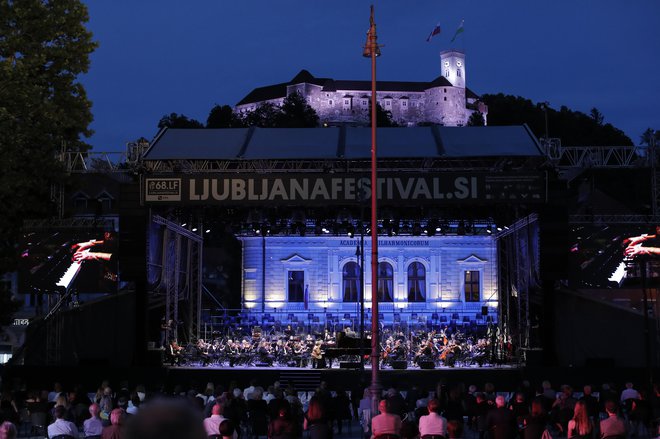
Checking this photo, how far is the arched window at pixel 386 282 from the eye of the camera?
42.0m

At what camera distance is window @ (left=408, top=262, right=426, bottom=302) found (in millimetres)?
42094

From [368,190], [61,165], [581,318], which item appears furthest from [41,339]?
[581,318]

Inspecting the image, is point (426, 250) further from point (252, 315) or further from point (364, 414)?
point (364, 414)

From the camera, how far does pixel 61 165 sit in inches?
1143

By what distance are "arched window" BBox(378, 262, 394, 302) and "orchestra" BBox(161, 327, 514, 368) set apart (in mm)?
8740

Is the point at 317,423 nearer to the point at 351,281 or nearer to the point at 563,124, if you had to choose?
the point at 351,281

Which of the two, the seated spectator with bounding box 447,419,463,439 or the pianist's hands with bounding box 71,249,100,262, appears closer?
the seated spectator with bounding box 447,419,463,439

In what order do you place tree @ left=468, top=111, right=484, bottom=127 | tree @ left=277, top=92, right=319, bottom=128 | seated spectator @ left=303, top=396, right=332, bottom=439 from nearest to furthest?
seated spectator @ left=303, top=396, right=332, bottom=439 → tree @ left=277, top=92, right=319, bottom=128 → tree @ left=468, top=111, right=484, bottom=127

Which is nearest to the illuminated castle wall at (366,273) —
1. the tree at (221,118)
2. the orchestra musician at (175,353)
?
the orchestra musician at (175,353)

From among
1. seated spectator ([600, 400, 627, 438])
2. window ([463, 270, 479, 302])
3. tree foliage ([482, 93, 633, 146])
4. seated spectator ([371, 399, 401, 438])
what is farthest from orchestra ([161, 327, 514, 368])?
tree foliage ([482, 93, 633, 146])

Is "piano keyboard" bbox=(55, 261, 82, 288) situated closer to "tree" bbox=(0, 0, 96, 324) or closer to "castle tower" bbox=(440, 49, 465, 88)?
"tree" bbox=(0, 0, 96, 324)

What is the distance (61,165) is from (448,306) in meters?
19.9

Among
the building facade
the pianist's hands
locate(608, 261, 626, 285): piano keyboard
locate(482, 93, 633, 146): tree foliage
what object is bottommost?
locate(608, 261, 626, 285): piano keyboard

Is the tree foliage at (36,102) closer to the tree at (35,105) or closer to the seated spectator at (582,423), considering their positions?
the tree at (35,105)
